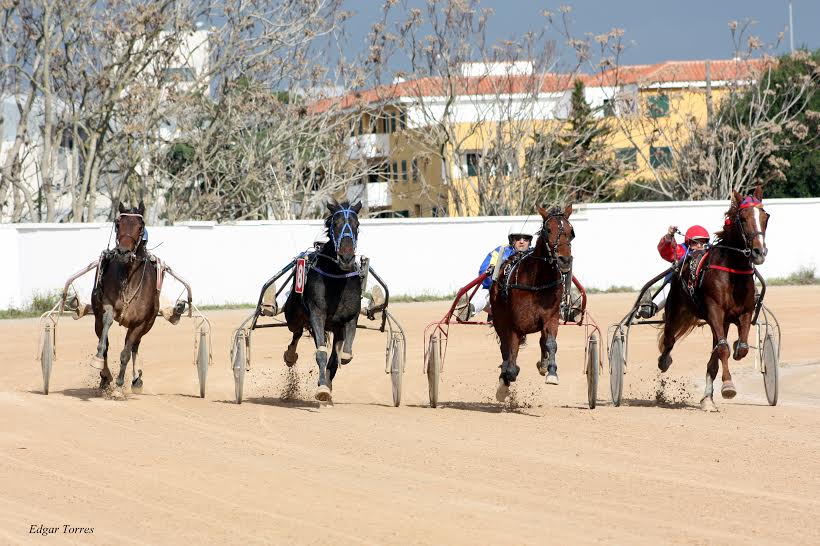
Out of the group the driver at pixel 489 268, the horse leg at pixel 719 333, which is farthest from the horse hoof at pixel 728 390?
the driver at pixel 489 268

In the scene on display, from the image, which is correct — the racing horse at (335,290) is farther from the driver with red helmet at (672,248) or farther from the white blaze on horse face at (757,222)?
the white blaze on horse face at (757,222)

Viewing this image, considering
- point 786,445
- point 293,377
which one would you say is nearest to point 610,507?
point 786,445

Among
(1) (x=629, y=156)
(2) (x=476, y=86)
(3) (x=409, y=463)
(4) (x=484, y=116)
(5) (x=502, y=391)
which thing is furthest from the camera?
(1) (x=629, y=156)

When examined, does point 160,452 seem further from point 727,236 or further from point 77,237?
point 77,237

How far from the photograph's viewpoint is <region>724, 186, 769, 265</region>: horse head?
482 inches

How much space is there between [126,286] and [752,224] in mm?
6260

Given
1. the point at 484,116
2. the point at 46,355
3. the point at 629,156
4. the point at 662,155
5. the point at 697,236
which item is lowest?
the point at 46,355

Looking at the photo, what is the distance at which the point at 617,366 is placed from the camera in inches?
520

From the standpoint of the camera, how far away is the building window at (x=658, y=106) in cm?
4034

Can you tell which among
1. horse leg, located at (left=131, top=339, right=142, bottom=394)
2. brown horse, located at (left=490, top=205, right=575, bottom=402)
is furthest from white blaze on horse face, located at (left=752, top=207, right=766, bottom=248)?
horse leg, located at (left=131, top=339, right=142, bottom=394)

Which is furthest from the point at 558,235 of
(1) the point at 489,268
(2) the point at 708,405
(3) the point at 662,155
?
(3) the point at 662,155

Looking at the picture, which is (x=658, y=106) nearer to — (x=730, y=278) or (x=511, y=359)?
(x=730, y=278)

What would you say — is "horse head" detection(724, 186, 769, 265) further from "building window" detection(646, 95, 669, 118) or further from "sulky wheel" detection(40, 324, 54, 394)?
"building window" detection(646, 95, 669, 118)

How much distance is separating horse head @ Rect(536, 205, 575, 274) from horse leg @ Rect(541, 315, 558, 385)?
0.58 meters
